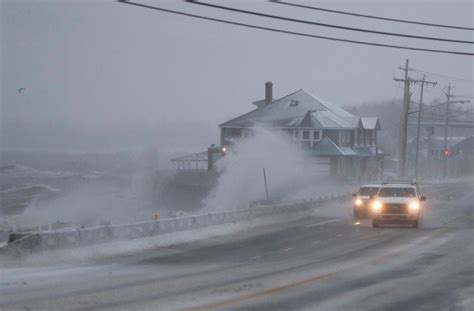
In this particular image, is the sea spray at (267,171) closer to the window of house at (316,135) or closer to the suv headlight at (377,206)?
the window of house at (316,135)

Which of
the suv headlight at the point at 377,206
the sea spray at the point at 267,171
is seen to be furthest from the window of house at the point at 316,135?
the suv headlight at the point at 377,206

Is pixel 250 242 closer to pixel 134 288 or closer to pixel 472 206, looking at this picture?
pixel 134 288

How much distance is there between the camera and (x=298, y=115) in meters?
89.4

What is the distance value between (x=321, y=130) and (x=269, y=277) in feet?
221

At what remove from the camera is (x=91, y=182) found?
125m

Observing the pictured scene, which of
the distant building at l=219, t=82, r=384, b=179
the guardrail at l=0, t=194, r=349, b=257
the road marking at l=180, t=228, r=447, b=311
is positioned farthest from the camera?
the distant building at l=219, t=82, r=384, b=179

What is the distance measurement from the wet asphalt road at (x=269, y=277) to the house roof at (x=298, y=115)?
182ft

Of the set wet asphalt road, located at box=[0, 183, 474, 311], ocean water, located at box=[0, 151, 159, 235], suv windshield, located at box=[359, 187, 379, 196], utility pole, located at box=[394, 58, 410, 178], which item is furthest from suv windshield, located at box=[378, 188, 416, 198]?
utility pole, located at box=[394, 58, 410, 178]

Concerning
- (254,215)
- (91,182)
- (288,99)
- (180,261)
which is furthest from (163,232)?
(91,182)

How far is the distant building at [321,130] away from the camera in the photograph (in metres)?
85.8

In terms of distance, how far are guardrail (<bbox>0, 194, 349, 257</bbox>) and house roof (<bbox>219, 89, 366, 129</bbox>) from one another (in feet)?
155

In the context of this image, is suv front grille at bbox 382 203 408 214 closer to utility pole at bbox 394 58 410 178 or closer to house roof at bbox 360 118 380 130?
utility pole at bbox 394 58 410 178

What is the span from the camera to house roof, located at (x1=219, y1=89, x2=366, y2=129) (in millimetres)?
87188

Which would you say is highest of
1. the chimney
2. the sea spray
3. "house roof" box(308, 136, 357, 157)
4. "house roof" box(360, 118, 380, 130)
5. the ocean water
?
the chimney
